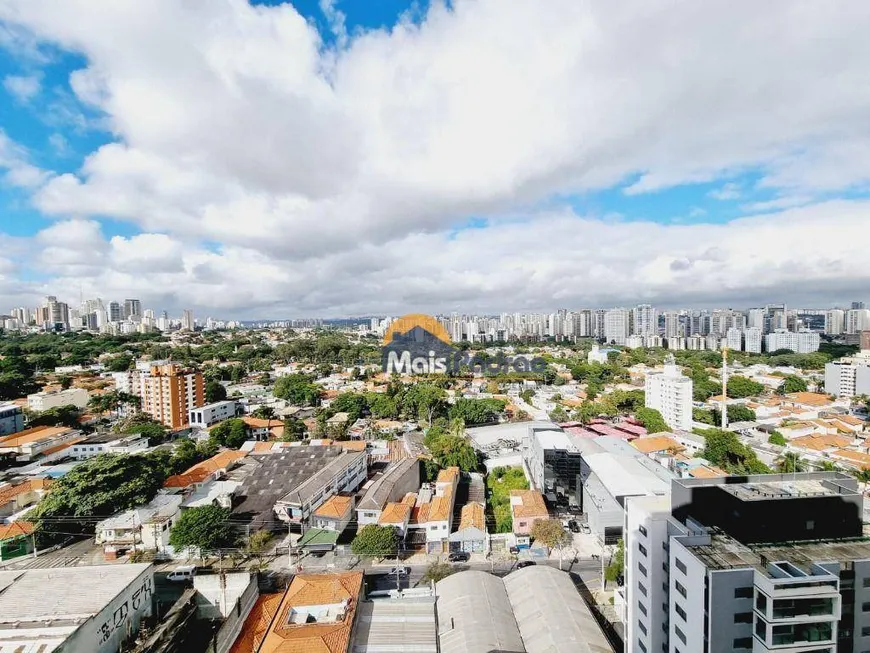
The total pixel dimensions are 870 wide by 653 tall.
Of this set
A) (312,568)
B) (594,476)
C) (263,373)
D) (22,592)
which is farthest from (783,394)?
(263,373)

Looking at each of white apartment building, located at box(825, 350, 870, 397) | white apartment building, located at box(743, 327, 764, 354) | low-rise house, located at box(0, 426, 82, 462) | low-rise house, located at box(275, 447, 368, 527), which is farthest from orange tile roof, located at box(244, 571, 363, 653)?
white apartment building, located at box(743, 327, 764, 354)

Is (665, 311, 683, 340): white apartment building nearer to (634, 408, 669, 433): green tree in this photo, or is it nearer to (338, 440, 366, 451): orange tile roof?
(634, 408, 669, 433): green tree

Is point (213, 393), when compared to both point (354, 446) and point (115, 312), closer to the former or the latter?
point (354, 446)

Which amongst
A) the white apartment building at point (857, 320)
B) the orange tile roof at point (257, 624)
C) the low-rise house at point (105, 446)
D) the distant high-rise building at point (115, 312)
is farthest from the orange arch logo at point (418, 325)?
the white apartment building at point (857, 320)

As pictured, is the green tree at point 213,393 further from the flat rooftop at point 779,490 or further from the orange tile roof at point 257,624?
the flat rooftop at point 779,490

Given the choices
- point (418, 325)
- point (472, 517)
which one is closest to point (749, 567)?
point (472, 517)

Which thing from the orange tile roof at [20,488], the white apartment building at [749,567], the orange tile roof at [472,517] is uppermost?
the white apartment building at [749,567]
